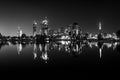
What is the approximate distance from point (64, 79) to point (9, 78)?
424 centimetres

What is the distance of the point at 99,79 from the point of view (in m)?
16.1

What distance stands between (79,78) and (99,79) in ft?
5.02

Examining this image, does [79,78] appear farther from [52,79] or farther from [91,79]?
[52,79]

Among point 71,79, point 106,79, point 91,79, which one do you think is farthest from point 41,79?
point 106,79

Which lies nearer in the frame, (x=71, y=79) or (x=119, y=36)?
(x=71, y=79)

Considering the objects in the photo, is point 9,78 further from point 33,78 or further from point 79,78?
point 79,78

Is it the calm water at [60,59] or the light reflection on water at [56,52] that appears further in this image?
the light reflection on water at [56,52]

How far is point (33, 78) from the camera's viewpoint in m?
16.7

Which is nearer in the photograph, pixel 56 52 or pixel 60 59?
pixel 60 59

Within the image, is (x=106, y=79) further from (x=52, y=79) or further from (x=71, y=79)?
(x=52, y=79)

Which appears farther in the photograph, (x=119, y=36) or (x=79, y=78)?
(x=119, y=36)

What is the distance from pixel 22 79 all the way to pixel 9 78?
3.89ft

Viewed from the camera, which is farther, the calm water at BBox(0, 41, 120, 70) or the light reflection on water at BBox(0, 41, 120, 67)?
the light reflection on water at BBox(0, 41, 120, 67)

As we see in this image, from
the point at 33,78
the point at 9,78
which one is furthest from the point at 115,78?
the point at 9,78
